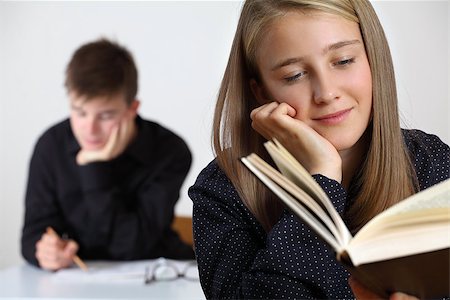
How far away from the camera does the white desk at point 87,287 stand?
2323mm

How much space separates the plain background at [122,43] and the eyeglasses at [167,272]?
0.48m

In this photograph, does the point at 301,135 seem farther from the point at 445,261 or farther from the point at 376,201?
the point at 445,261

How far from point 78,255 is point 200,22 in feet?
3.88

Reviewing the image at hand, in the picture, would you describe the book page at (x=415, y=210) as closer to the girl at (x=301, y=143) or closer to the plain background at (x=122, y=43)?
the girl at (x=301, y=143)

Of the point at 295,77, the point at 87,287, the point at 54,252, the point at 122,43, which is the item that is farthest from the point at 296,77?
the point at 122,43

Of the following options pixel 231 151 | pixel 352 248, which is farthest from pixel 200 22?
pixel 352 248

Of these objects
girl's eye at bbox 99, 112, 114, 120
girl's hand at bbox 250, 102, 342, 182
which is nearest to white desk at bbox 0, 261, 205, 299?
girl's eye at bbox 99, 112, 114, 120

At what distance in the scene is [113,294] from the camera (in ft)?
7.70

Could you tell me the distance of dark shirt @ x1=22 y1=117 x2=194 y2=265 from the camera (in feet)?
10.3

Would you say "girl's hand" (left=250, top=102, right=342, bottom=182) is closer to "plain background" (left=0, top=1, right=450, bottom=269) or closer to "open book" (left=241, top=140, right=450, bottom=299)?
"open book" (left=241, top=140, right=450, bottom=299)

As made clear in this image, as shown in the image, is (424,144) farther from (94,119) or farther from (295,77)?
(94,119)

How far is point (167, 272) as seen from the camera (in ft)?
8.72

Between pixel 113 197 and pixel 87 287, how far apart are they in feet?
2.35

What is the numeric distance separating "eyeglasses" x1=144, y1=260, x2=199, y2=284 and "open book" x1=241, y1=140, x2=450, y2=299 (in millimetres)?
1753
